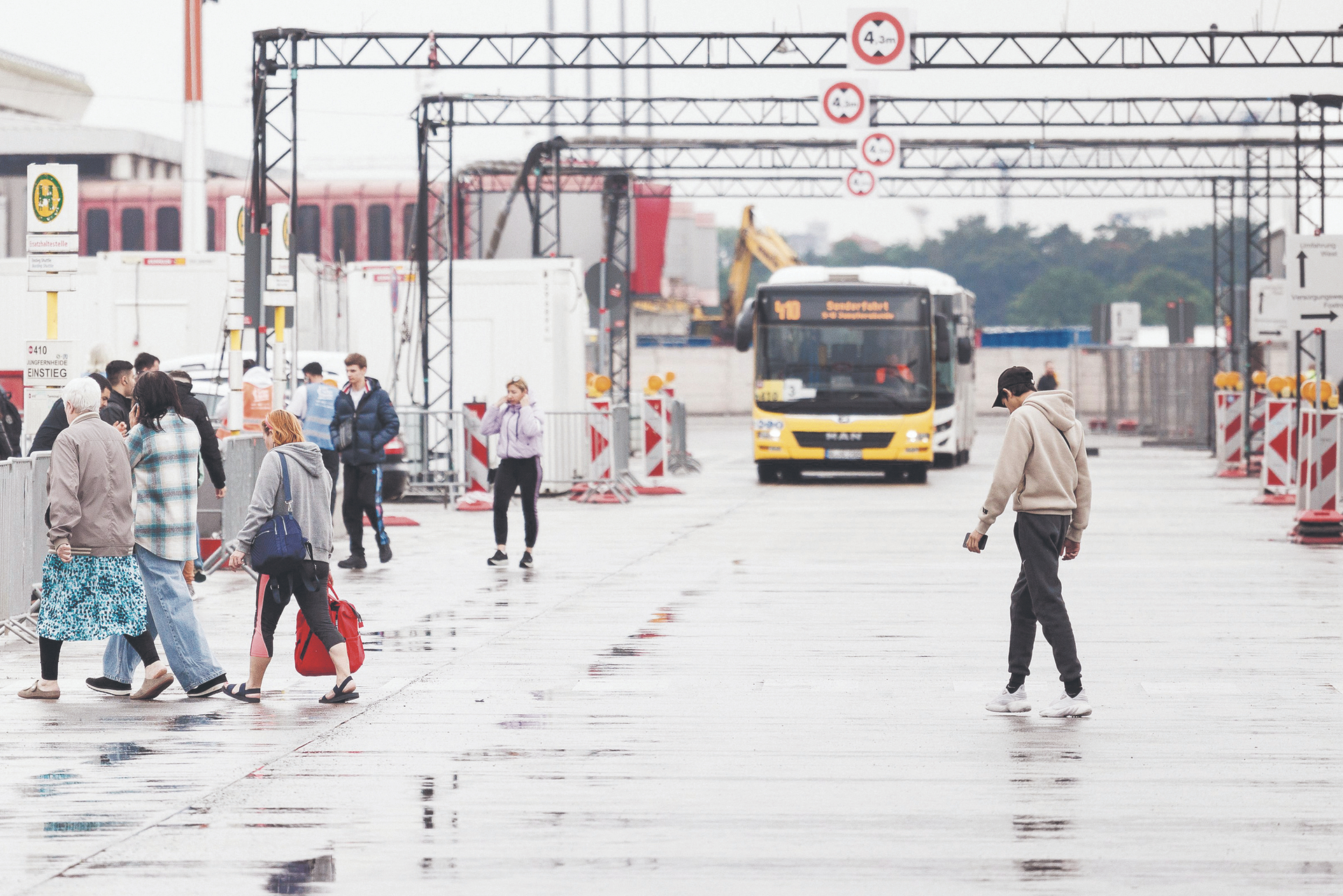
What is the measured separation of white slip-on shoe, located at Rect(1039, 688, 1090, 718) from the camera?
932 cm

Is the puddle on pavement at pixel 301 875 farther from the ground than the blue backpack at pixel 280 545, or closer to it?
closer to it

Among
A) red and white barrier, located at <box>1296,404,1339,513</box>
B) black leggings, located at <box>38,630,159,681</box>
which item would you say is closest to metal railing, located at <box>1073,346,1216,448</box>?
red and white barrier, located at <box>1296,404,1339,513</box>

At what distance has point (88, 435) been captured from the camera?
9875 millimetres

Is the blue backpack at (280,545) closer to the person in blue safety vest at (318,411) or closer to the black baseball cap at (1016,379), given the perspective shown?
the black baseball cap at (1016,379)

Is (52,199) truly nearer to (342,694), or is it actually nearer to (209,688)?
(209,688)

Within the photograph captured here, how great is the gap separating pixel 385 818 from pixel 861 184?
1106 inches

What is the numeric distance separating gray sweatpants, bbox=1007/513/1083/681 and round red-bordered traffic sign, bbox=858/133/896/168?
24.0 meters

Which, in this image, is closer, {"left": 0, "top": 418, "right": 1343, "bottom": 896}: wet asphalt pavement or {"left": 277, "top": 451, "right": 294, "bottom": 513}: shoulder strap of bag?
{"left": 0, "top": 418, "right": 1343, "bottom": 896}: wet asphalt pavement

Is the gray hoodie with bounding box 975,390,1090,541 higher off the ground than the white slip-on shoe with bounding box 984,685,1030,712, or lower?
higher

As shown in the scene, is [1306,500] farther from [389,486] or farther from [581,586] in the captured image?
[389,486]

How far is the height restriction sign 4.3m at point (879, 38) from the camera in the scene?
26016 mm

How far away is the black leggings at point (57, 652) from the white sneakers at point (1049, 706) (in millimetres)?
4109

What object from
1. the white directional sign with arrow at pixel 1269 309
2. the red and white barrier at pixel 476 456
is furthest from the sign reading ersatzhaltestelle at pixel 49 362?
the white directional sign with arrow at pixel 1269 309

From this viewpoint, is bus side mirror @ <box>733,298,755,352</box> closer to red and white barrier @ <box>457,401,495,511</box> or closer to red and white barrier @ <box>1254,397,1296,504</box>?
red and white barrier @ <box>457,401,495,511</box>
